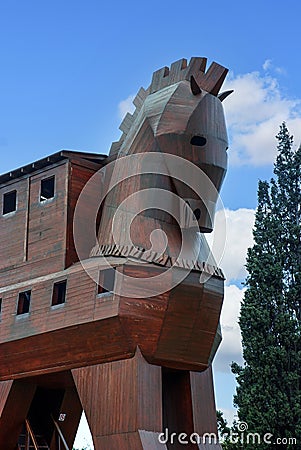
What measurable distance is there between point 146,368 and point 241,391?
1009 centimetres

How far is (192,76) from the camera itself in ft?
59.7

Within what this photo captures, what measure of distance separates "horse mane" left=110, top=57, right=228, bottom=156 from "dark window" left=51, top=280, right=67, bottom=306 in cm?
406

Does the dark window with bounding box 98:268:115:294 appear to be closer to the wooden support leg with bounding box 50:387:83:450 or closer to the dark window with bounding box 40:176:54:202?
the dark window with bounding box 40:176:54:202

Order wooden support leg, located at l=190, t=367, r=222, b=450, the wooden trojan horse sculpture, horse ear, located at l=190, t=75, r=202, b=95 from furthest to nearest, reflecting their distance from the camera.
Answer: wooden support leg, located at l=190, t=367, r=222, b=450, horse ear, located at l=190, t=75, r=202, b=95, the wooden trojan horse sculpture

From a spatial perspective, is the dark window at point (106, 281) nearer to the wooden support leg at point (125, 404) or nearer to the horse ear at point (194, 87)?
the wooden support leg at point (125, 404)

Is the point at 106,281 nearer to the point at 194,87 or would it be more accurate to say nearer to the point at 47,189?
the point at 47,189

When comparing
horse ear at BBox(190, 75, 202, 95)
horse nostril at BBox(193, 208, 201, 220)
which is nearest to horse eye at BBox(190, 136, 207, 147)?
horse ear at BBox(190, 75, 202, 95)

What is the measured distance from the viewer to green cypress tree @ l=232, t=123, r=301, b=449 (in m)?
25.2

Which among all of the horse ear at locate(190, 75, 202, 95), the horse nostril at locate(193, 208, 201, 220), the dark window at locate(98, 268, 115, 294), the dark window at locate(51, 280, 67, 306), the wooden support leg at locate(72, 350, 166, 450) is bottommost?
the wooden support leg at locate(72, 350, 166, 450)

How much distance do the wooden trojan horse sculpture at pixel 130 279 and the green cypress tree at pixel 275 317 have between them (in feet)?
22.4

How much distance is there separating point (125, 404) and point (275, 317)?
35.7 ft

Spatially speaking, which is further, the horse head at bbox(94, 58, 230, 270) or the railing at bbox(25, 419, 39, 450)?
the railing at bbox(25, 419, 39, 450)

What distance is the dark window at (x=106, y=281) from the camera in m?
17.6

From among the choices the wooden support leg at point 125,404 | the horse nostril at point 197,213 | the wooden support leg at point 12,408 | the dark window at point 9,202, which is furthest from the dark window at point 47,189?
the wooden support leg at point 125,404
